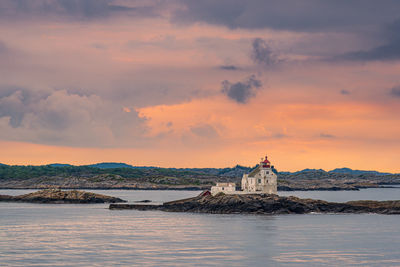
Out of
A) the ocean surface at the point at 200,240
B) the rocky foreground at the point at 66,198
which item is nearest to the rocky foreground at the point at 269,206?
the ocean surface at the point at 200,240

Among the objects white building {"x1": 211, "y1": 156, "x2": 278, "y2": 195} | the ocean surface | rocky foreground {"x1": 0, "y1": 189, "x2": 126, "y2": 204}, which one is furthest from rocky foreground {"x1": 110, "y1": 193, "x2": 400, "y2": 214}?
rocky foreground {"x1": 0, "y1": 189, "x2": 126, "y2": 204}

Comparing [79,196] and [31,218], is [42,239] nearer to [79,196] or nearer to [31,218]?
[31,218]

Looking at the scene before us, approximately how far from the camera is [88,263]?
54.4 m

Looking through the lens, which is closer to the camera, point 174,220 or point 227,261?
point 227,261

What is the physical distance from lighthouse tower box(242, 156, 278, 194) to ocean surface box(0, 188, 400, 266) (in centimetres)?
1092

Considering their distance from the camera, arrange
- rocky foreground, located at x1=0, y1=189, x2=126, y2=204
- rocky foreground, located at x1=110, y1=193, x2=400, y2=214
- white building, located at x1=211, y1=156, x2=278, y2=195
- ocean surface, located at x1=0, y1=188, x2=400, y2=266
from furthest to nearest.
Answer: rocky foreground, located at x1=0, y1=189, x2=126, y2=204
white building, located at x1=211, y1=156, x2=278, y2=195
rocky foreground, located at x1=110, y1=193, x2=400, y2=214
ocean surface, located at x1=0, y1=188, x2=400, y2=266

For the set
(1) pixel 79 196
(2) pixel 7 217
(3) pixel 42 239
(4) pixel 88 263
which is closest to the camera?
(4) pixel 88 263

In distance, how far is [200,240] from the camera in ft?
233

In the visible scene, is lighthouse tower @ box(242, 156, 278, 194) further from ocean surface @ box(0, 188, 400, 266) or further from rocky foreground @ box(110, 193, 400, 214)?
ocean surface @ box(0, 188, 400, 266)

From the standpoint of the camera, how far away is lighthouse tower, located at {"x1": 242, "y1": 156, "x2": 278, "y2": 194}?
118 meters

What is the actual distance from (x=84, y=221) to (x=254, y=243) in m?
37.8

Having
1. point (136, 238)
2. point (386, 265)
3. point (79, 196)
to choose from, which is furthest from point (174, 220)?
point (79, 196)

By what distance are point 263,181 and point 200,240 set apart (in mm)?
48476

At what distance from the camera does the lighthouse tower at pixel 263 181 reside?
11756cm
